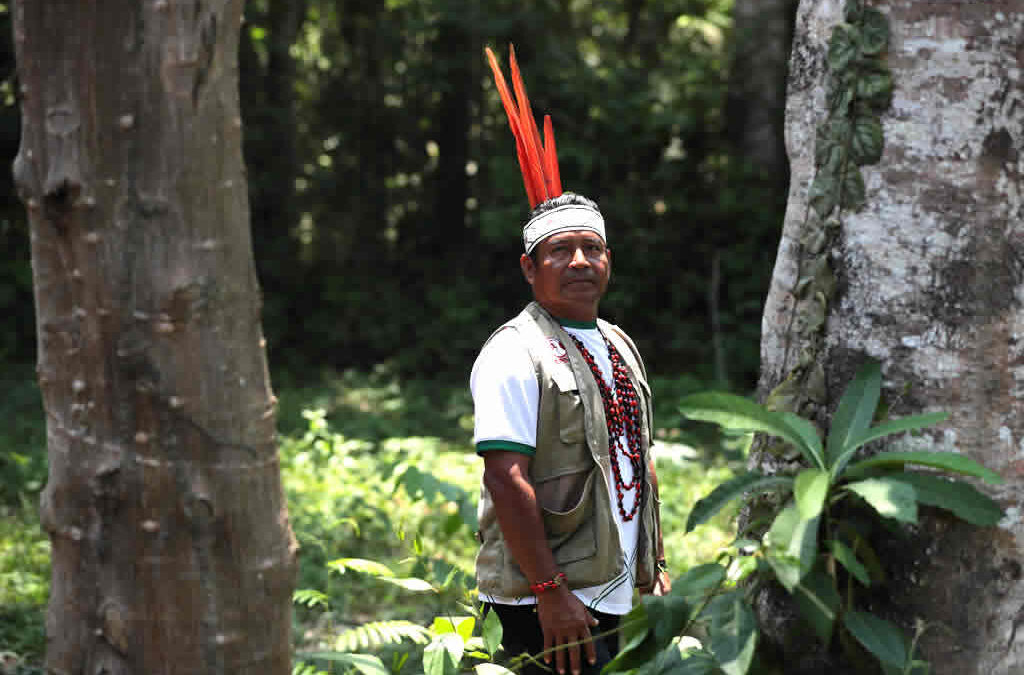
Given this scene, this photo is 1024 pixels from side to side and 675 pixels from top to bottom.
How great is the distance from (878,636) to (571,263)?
1.20 meters

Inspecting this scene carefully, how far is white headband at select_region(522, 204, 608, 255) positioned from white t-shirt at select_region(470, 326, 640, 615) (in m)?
0.26

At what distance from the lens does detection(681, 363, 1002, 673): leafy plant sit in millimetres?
1961

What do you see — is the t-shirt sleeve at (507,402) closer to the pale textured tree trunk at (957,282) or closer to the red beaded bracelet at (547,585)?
the red beaded bracelet at (547,585)

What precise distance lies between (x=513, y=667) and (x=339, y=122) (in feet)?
35.2

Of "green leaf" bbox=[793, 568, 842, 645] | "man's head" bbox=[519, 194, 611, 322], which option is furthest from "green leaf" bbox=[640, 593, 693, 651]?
"man's head" bbox=[519, 194, 611, 322]

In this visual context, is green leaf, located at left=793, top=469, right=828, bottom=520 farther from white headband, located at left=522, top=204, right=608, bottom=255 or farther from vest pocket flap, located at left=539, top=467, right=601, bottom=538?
white headband, located at left=522, top=204, right=608, bottom=255

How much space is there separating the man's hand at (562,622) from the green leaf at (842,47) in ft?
4.50

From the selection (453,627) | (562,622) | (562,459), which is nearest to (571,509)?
(562,459)

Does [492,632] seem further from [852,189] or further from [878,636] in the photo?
[852,189]

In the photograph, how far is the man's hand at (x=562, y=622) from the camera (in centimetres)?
256

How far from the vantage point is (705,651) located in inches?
84.8

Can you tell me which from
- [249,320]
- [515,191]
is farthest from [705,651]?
[515,191]

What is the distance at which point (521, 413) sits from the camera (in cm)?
260

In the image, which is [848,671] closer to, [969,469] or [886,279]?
[969,469]
